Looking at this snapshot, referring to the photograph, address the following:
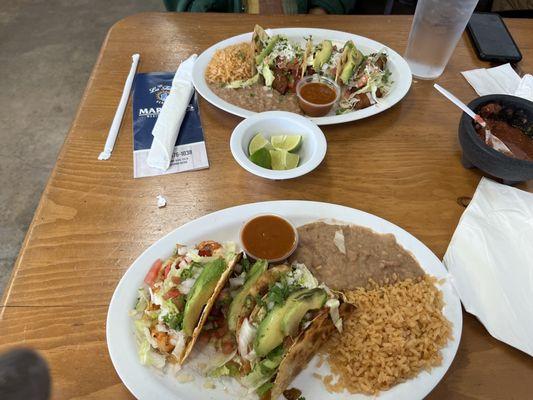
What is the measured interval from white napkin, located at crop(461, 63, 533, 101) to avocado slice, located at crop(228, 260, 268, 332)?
5.57ft

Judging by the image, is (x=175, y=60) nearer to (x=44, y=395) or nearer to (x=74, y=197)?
(x=74, y=197)

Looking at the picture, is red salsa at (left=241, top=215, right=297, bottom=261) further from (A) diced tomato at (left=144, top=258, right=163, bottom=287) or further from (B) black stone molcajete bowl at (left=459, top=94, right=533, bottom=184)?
(B) black stone molcajete bowl at (left=459, top=94, right=533, bottom=184)

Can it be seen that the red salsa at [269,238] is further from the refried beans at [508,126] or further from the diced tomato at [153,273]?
the refried beans at [508,126]

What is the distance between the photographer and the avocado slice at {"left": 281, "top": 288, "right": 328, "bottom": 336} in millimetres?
1182

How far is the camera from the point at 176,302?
1.28 metres

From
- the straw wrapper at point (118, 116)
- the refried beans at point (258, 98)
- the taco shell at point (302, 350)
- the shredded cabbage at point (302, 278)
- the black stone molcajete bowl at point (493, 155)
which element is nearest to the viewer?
the taco shell at point (302, 350)

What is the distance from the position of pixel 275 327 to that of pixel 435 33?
1.84 meters

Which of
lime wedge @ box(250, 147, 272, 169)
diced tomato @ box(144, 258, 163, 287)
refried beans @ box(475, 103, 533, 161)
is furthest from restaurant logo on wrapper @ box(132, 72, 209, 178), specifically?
refried beans @ box(475, 103, 533, 161)

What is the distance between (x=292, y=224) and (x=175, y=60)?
1337 millimetres

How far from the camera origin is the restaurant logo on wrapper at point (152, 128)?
1763 millimetres

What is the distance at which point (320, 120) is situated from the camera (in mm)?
1900

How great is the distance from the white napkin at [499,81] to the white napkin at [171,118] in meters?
1.63

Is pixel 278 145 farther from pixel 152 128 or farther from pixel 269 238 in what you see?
pixel 152 128

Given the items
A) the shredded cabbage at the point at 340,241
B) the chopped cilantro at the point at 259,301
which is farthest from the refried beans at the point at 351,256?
the chopped cilantro at the point at 259,301
